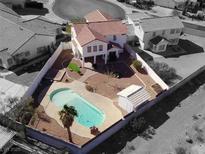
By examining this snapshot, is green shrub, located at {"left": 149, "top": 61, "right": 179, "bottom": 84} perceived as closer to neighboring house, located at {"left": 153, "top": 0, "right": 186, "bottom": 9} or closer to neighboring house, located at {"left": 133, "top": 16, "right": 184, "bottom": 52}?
neighboring house, located at {"left": 133, "top": 16, "right": 184, "bottom": 52}

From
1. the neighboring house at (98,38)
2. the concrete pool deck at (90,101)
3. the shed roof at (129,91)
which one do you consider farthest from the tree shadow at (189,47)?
the concrete pool deck at (90,101)

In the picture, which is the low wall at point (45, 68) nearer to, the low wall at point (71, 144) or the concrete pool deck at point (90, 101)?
the concrete pool deck at point (90, 101)

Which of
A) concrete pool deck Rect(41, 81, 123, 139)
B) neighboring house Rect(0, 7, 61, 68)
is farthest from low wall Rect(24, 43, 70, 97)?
concrete pool deck Rect(41, 81, 123, 139)

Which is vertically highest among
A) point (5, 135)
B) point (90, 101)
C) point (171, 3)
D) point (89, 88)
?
point (171, 3)

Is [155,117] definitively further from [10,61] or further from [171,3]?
[171,3]

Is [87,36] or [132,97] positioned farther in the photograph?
[87,36]

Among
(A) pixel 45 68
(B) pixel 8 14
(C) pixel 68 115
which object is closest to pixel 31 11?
(B) pixel 8 14
